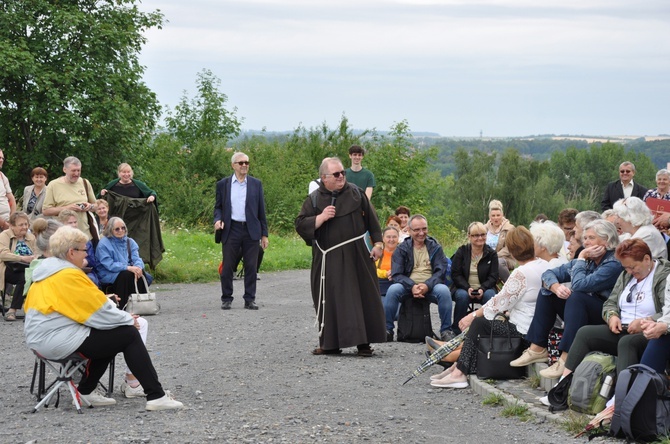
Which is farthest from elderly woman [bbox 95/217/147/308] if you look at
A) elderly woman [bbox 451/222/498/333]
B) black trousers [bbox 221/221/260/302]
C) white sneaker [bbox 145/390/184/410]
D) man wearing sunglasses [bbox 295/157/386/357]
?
white sneaker [bbox 145/390/184/410]

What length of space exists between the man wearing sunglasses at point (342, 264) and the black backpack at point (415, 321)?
890 millimetres

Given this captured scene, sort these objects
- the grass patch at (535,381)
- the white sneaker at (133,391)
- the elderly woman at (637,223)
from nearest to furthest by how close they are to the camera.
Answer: the white sneaker at (133,391)
the elderly woman at (637,223)
the grass patch at (535,381)

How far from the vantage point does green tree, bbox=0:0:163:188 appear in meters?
24.7

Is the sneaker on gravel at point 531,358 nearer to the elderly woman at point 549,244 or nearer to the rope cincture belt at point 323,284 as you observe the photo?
the elderly woman at point 549,244

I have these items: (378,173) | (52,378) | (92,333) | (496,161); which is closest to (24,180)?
(378,173)

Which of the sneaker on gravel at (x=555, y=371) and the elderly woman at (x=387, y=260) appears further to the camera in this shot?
the elderly woman at (x=387, y=260)

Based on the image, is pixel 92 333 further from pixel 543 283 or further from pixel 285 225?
pixel 285 225

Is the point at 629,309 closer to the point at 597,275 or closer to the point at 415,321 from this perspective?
the point at 597,275

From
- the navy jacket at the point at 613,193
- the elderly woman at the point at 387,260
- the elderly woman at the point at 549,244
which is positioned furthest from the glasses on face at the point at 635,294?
the navy jacket at the point at 613,193

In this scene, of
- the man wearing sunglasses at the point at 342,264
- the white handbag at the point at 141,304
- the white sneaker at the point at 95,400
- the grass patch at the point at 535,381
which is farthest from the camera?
the white handbag at the point at 141,304

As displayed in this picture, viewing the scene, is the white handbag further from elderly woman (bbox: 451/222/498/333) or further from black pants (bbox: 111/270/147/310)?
elderly woman (bbox: 451/222/498/333)

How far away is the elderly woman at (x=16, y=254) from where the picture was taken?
13508 mm

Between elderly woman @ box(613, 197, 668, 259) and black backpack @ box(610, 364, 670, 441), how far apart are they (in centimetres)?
196

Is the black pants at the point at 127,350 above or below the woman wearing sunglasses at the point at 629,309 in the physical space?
below
